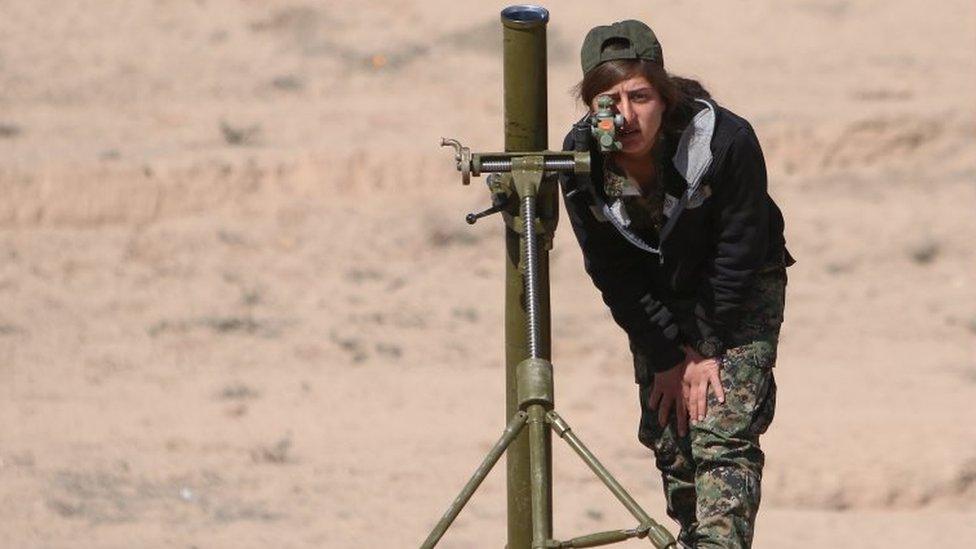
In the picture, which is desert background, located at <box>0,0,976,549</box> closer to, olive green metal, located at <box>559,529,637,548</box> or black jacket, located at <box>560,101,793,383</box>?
black jacket, located at <box>560,101,793,383</box>

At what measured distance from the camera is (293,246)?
10.8 metres

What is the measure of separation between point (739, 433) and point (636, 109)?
27.2 inches

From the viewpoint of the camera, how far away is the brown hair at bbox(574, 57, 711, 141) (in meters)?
3.60

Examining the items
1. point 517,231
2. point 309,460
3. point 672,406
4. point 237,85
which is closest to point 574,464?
point 309,460

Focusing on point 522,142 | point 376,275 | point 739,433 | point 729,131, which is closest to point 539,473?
point 739,433

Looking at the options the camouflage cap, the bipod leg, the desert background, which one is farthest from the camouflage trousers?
the desert background

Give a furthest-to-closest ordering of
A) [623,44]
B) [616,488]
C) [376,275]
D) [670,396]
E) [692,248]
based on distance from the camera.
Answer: [376,275] < [670,396] < [692,248] < [623,44] < [616,488]

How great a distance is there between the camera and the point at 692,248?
3777mm

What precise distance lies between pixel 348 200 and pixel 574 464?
4512mm

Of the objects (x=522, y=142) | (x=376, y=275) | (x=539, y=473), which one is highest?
(x=376, y=275)

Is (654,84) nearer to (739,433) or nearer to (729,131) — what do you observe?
(729,131)

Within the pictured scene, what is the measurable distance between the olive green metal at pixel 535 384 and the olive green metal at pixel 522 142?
0.19 feet

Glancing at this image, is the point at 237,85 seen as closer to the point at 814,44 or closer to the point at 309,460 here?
the point at 814,44

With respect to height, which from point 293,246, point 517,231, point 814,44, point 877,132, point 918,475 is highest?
point 814,44
